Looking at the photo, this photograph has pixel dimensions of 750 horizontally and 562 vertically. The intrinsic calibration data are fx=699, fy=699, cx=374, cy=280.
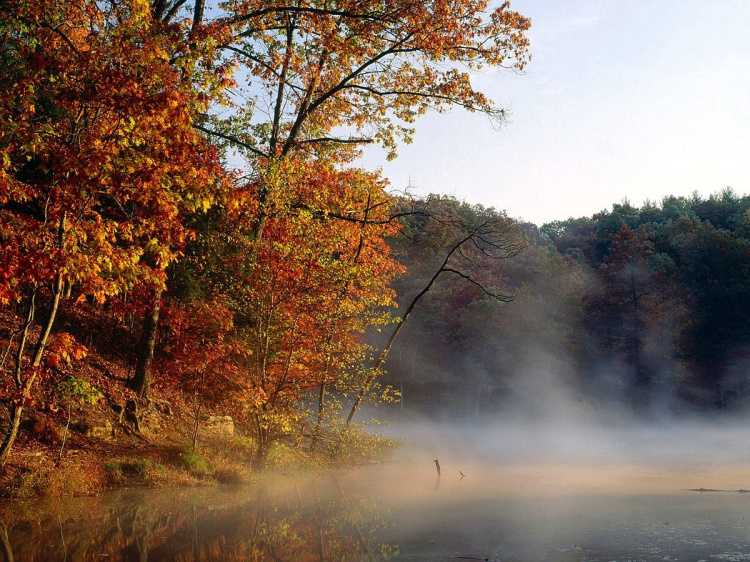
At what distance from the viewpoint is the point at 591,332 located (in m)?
50.9

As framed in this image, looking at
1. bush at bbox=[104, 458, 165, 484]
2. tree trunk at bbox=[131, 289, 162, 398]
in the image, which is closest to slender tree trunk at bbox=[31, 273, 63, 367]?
bush at bbox=[104, 458, 165, 484]

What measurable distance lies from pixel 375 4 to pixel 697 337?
44.3 meters

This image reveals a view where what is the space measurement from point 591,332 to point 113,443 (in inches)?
1652

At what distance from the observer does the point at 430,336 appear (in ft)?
158

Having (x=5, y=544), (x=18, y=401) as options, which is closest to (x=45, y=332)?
(x=18, y=401)

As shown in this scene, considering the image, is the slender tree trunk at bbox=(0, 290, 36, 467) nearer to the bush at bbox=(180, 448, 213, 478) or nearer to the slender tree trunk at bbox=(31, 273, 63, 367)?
the slender tree trunk at bbox=(31, 273, 63, 367)

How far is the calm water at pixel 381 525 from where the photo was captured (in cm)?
852

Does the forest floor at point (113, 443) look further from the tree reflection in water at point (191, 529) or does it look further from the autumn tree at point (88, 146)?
the autumn tree at point (88, 146)

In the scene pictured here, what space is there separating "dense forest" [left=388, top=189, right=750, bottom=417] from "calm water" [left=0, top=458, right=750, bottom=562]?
30.8m

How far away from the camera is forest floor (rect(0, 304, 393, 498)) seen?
12242 millimetres

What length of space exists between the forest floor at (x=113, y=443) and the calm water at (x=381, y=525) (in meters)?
0.61

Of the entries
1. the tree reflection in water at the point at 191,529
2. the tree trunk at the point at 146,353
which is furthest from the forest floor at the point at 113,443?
the tree reflection in water at the point at 191,529

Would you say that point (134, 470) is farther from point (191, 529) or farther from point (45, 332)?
point (45, 332)

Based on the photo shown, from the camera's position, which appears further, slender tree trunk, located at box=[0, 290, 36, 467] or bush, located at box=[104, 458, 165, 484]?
bush, located at box=[104, 458, 165, 484]
